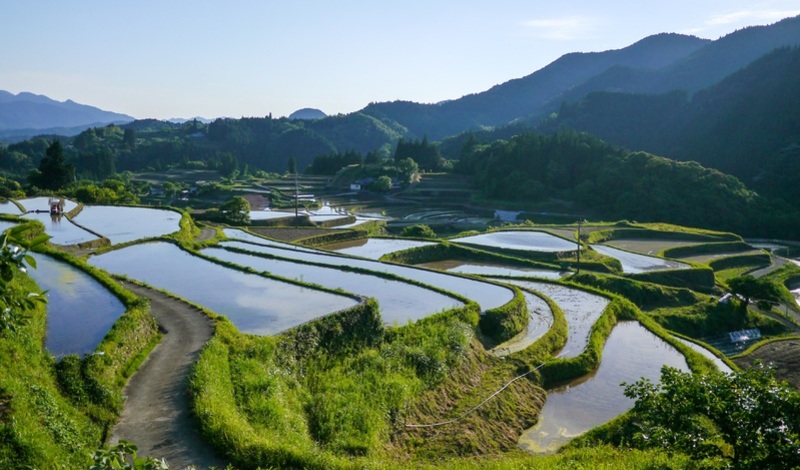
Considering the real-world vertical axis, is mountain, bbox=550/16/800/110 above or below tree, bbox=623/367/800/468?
above

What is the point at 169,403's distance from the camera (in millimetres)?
8672

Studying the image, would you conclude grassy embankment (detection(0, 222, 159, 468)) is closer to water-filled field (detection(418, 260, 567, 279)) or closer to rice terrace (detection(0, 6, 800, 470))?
rice terrace (detection(0, 6, 800, 470))

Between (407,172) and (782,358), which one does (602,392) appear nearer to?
(782,358)

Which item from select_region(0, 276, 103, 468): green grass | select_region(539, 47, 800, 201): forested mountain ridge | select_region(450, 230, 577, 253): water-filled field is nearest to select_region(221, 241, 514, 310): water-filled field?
select_region(0, 276, 103, 468): green grass


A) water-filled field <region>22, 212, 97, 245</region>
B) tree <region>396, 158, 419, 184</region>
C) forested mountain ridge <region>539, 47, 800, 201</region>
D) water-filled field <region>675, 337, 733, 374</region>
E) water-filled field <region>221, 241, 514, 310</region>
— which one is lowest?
water-filled field <region>675, 337, 733, 374</region>

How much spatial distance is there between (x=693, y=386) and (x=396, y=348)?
698 cm

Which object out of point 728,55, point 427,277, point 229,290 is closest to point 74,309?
point 229,290

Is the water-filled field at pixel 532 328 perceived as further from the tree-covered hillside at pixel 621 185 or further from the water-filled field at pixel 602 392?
the tree-covered hillside at pixel 621 185

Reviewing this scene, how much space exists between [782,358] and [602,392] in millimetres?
10754

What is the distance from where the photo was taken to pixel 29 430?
6289 millimetres

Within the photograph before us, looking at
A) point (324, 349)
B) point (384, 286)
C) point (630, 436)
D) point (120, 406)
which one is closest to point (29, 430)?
point (120, 406)

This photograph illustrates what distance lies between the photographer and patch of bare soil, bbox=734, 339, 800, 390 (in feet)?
61.2

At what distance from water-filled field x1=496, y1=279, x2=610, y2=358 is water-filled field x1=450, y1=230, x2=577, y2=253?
332 inches

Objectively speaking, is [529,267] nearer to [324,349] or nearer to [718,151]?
[324,349]
